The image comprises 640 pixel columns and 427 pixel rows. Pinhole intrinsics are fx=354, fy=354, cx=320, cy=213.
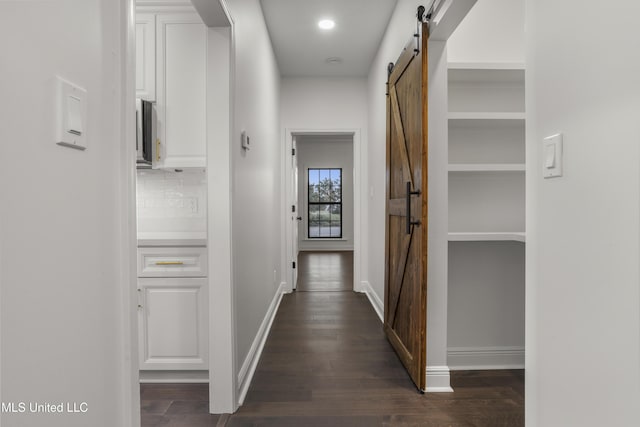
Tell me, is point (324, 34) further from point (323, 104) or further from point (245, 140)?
point (245, 140)

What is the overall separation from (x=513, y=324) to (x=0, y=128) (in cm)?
287

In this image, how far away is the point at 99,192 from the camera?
0.78 meters

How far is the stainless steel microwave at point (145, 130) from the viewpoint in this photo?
7.13 feet

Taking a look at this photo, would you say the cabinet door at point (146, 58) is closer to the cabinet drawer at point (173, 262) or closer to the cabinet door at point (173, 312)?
the cabinet drawer at point (173, 262)

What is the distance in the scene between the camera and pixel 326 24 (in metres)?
3.37

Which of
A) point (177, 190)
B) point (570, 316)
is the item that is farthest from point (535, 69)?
point (177, 190)

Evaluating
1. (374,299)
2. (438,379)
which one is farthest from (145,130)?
(374,299)

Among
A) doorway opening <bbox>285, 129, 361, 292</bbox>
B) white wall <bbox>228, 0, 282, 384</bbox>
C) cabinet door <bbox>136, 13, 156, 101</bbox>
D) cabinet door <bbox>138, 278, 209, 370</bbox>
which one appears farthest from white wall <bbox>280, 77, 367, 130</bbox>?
doorway opening <bbox>285, 129, 361, 292</bbox>

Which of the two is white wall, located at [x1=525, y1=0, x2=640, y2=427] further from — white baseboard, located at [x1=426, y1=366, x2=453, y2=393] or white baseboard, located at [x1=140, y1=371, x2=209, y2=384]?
white baseboard, located at [x1=140, y1=371, x2=209, y2=384]

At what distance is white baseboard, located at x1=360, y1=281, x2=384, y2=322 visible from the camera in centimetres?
363

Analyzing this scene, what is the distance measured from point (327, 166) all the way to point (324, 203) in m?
0.95

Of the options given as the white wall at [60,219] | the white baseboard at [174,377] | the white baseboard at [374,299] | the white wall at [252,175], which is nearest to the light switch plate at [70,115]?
the white wall at [60,219]

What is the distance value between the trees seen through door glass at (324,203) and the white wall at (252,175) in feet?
17.2

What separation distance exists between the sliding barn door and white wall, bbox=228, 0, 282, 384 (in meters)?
1.08
